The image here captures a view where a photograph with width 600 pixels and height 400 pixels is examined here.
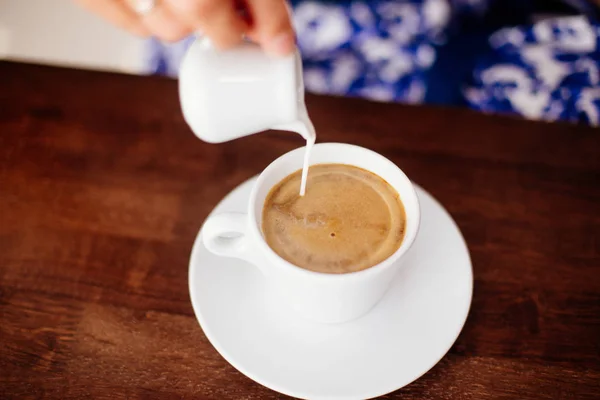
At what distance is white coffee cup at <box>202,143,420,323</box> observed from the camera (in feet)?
2.41

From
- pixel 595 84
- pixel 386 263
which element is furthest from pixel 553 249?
pixel 595 84

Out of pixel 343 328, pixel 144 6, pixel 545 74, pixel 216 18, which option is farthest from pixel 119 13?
pixel 545 74

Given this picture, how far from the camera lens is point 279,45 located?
0.68 meters

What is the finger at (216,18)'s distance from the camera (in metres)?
0.67

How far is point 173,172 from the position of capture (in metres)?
1.05

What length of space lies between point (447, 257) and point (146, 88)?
0.69 m

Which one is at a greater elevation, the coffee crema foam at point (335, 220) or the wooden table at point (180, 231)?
the coffee crema foam at point (335, 220)

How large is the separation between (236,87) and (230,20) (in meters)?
0.08

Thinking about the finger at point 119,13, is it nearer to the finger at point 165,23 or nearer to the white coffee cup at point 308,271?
the finger at point 165,23

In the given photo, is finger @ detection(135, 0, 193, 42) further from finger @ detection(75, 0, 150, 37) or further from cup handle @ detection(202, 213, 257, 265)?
cup handle @ detection(202, 213, 257, 265)

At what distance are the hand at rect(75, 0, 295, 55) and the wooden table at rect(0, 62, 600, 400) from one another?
352 millimetres

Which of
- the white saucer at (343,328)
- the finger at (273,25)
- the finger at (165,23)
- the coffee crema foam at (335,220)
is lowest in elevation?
the white saucer at (343,328)

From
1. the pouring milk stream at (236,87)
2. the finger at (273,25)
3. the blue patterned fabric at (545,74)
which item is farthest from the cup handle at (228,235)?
the blue patterned fabric at (545,74)

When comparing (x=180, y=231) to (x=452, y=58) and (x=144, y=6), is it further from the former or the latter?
(x=452, y=58)
